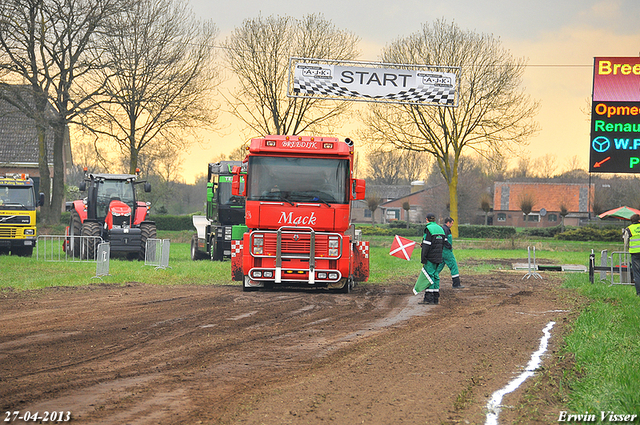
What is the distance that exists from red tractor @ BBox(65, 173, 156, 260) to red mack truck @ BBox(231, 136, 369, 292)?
10301 mm

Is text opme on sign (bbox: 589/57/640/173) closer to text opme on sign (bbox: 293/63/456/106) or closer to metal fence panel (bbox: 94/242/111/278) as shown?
text opme on sign (bbox: 293/63/456/106)

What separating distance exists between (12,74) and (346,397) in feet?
109

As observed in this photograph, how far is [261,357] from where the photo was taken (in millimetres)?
7832

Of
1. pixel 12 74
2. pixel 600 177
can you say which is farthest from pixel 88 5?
pixel 600 177

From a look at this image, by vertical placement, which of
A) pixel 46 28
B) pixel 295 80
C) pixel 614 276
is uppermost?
pixel 46 28

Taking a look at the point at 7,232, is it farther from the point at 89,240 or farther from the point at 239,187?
the point at 239,187

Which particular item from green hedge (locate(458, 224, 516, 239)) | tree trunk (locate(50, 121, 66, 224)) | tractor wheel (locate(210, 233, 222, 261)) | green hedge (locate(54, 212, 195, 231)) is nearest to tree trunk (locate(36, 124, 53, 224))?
tree trunk (locate(50, 121, 66, 224))

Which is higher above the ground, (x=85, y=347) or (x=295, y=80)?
(x=295, y=80)

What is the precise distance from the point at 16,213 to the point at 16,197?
0.65 m

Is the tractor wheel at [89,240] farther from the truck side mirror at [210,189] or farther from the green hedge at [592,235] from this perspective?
the green hedge at [592,235]

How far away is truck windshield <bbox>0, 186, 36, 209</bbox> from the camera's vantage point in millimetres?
25047

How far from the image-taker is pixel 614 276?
1927 centimetres

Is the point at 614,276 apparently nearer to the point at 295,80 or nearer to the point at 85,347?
the point at 295,80

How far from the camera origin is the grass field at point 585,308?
240 inches
